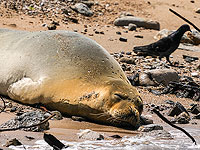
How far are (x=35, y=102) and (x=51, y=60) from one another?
0.49m

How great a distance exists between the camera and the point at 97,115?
4215mm

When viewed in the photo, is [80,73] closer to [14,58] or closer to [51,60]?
[51,60]

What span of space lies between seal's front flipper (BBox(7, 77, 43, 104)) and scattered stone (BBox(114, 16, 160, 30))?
24.0 feet

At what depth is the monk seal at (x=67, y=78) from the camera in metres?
4.19

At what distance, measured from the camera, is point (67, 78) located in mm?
4555

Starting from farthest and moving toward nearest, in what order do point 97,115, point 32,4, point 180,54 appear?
point 32,4 → point 180,54 → point 97,115

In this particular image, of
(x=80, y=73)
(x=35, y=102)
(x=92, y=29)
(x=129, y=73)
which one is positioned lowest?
(x=92, y=29)

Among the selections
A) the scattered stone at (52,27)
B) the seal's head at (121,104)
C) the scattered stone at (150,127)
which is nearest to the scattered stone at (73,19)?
the scattered stone at (52,27)

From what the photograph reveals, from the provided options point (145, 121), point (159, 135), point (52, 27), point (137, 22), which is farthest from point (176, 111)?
point (137, 22)

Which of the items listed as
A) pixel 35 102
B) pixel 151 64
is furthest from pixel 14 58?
pixel 151 64

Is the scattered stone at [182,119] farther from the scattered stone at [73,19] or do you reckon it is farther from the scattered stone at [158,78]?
the scattered stone at [73,19]

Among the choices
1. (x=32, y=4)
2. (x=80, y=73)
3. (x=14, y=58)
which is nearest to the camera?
(x=80, y=73)

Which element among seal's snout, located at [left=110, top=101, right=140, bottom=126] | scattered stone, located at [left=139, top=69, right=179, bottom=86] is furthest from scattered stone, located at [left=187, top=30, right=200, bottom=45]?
seal's snout, located at [left=110, top=101, right=140, bottom=126]

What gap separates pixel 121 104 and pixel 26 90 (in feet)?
3.56
